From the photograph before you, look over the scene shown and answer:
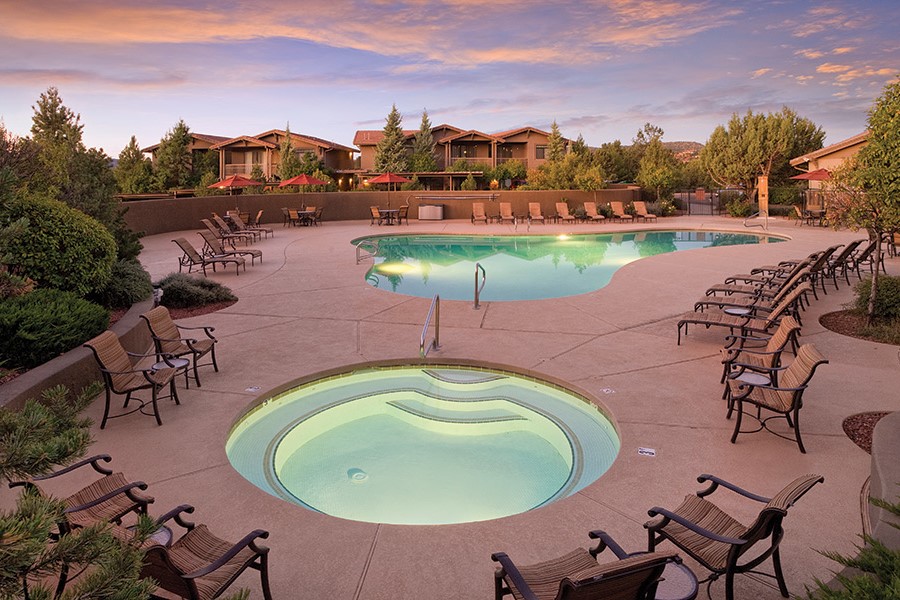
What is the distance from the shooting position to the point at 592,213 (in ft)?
99.0

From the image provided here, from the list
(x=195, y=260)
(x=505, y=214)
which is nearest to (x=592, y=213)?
(x=505, y=214)

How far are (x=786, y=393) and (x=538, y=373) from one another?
2895mm

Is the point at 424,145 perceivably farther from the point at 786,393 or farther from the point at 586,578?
the point at 586,578

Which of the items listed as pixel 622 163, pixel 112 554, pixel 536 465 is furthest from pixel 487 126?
pixel 112 554

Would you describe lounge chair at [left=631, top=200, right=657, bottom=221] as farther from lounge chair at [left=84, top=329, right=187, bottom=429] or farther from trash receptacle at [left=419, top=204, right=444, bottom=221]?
lounge chair at [left=84, top=329, right=187, bottom=429]

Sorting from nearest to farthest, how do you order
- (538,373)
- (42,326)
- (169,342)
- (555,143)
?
(42,326), (169,342), (538,373), (555,143)

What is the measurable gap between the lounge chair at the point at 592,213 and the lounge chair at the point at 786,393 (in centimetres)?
2390

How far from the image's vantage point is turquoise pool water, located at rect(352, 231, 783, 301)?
596 inches

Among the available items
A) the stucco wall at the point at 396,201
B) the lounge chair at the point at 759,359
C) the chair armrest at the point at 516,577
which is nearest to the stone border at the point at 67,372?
the chair armrest at the point at 516,577

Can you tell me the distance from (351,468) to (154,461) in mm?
1812

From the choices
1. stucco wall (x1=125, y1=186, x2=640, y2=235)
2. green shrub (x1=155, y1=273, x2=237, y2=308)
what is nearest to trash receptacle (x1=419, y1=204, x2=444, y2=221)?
stucco wall (x1=125, y1=186, x2=640, y2=235)

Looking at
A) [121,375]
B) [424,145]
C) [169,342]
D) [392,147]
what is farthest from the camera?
[392,147]

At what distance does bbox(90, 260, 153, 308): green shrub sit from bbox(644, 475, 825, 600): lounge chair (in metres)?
8.93

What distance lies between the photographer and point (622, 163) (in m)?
57.6
